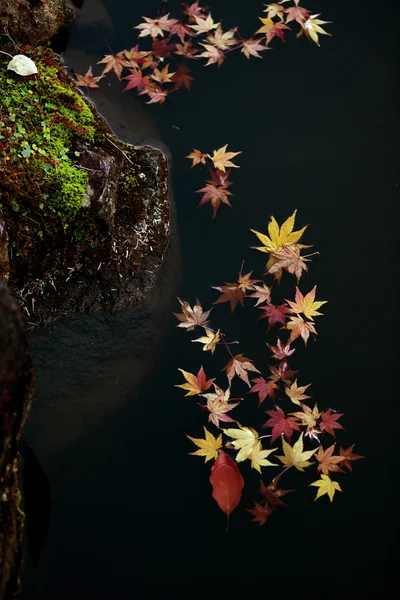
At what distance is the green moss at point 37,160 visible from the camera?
2.79 metres

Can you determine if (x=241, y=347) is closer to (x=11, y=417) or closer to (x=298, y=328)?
(x=298, y=328)

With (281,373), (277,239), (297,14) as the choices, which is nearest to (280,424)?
(281,373)

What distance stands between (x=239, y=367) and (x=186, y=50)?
9.79 feet

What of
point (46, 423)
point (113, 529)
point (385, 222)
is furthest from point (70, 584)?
point (385, 222)

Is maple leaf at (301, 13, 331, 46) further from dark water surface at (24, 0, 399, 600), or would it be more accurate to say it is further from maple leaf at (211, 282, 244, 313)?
maple leaf at (211, 282, 244, 313)

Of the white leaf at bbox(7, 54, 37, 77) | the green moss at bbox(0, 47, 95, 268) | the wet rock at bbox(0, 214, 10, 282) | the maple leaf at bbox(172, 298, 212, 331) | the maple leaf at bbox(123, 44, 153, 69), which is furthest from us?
the maple leaf at bbox(123, 44, 153, 69)

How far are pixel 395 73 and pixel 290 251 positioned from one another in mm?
2245

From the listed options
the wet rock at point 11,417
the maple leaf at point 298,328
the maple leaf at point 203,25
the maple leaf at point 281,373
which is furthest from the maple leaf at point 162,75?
the wet rock at point 11,417

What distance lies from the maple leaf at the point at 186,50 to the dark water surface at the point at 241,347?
0.17 meters

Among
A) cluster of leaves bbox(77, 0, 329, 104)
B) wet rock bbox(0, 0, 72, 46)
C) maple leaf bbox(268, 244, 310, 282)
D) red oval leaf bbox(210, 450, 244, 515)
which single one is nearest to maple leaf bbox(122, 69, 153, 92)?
cluster of leaves bbox(77, 0, 329, 104)

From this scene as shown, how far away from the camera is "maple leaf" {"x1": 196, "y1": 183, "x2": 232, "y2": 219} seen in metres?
3.96

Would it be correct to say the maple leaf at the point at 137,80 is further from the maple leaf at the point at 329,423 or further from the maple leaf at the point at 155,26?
the maple leaf at the point at 329,423

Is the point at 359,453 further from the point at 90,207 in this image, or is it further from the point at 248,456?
the point at 90,207

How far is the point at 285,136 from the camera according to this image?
168 inches
